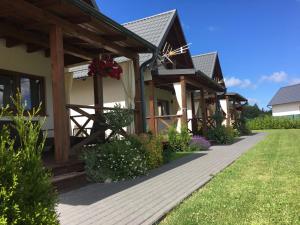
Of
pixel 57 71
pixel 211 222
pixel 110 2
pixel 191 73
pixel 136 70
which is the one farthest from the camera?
pixel 110 2

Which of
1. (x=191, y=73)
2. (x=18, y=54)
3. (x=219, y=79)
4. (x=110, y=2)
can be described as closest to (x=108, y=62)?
(x=18, y=54)

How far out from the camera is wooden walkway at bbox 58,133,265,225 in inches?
197

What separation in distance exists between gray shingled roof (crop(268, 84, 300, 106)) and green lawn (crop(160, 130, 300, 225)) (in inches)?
2087

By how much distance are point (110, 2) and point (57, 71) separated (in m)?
9.56

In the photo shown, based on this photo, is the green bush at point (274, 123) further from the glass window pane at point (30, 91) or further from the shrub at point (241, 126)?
the glass window pane at point (30, 91)

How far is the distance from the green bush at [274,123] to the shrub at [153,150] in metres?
28.5

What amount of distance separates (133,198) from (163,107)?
1376 centimetres

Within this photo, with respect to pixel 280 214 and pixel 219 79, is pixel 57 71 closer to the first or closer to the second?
pixel 280 214

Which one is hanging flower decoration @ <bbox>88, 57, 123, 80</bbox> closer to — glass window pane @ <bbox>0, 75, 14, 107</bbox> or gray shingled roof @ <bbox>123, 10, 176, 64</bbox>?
glass window pane @ <bbox>0, 75, 14, 107</bbox>

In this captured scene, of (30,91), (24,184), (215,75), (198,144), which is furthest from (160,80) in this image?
(24,184)

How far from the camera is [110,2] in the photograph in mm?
15953

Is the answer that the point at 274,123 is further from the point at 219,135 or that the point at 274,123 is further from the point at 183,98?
the point at 183,98

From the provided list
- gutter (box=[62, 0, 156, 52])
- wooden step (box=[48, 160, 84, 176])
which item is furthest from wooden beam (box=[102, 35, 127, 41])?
wooden step (box=[48, 160, 84, 176])

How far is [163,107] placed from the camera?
1978 centimetres
